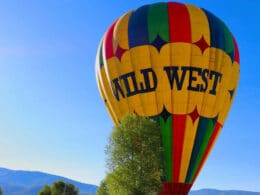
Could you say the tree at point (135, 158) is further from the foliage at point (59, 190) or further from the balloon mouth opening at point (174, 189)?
the foliage at point (59, 190)

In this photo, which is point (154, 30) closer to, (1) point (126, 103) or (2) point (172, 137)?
(1) point (126, 103)

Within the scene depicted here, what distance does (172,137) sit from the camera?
145ft

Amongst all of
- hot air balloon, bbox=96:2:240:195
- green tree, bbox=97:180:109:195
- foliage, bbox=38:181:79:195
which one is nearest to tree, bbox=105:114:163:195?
hot air balloon, bbox=96:2:240:195

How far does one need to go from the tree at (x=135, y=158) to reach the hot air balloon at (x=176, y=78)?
3.01 metres

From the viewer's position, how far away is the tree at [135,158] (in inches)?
1551

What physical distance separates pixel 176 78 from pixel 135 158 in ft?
32.6

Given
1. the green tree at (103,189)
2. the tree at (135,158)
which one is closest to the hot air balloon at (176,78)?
the tree at (135,158)

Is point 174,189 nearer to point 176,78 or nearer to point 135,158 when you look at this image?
point 135,158

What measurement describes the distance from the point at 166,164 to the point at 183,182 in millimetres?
2703

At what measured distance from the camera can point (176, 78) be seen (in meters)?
44.8

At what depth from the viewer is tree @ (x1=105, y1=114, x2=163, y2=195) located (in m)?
39.4

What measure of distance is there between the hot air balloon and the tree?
3.01 m

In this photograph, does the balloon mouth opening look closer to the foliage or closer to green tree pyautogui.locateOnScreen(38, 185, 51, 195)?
the foliage

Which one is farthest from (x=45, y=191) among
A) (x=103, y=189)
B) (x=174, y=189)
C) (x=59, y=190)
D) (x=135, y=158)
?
(x=135, y=158)
